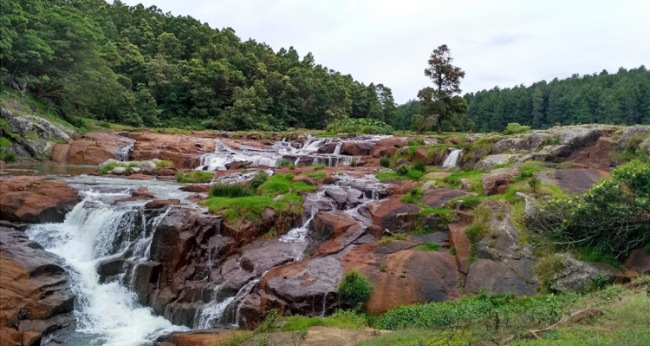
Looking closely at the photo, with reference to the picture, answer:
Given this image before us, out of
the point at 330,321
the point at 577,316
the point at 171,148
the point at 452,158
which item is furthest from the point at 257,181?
the point at 171,148

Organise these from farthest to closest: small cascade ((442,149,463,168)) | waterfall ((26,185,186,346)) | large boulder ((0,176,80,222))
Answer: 1. small cascade ((442,149,463,168))
2. large boulder ((0,176,80,222))
3. waterfall ((26,185,186,346))

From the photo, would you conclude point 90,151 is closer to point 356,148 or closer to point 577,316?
point 356,148

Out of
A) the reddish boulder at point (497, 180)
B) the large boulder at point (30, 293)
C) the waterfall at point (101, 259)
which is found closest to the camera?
the large boulder at point (30, 293)

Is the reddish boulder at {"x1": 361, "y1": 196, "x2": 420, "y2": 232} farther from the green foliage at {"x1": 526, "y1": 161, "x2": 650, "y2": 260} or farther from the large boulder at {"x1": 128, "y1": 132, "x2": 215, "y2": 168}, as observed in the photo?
the large boulder at {"x1": 128, "y1": 132, "x2": 215, "y2": 168}

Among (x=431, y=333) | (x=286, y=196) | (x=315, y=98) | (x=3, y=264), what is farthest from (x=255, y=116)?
(x=431, y=333)

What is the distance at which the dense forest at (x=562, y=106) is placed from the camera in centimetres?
6881

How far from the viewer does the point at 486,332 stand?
29.0ft

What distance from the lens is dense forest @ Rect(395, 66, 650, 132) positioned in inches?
2709

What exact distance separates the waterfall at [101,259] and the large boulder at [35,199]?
0.33 m

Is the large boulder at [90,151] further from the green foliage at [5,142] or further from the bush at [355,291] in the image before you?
the bush at [355,291]

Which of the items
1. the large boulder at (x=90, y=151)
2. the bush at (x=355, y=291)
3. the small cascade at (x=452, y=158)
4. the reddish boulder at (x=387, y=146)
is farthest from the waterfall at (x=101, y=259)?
the reddish boulder at (x=387, y=146)

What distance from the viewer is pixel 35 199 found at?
1733 centimetres

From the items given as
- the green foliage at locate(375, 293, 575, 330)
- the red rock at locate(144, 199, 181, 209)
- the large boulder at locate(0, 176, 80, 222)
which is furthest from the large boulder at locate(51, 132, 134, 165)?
the green foliage at locate(375, 293, 575, 330)

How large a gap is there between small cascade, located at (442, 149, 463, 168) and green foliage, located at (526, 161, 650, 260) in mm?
11321
